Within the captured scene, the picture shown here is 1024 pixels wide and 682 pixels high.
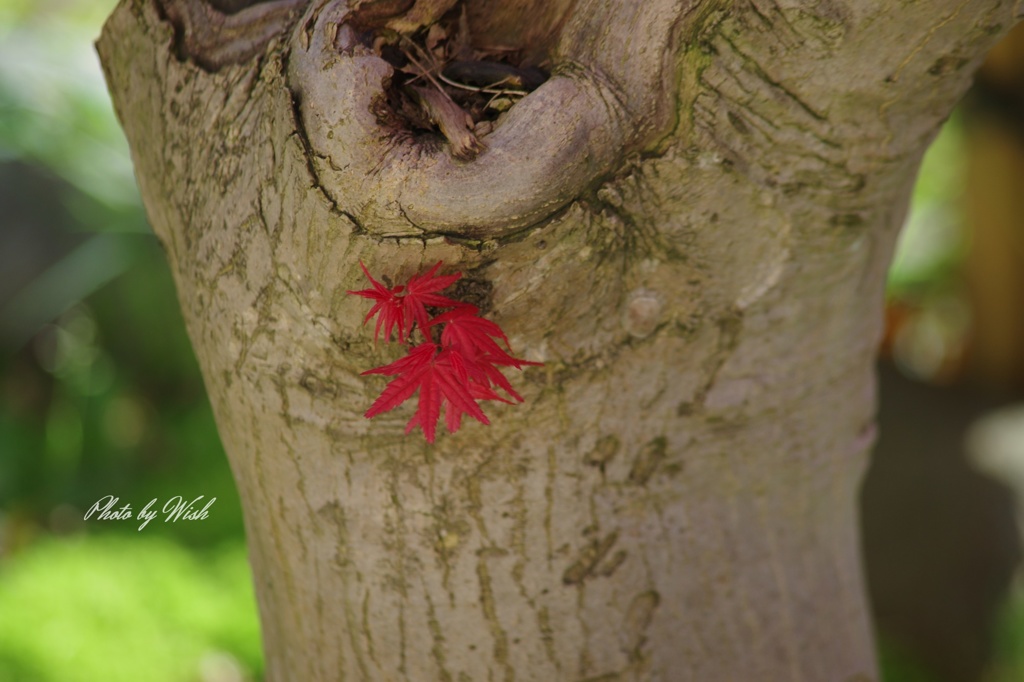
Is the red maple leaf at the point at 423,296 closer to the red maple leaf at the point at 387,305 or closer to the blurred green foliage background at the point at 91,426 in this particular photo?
the red maple leaf at the point at 387,305

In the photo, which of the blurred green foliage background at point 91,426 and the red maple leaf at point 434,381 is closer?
the red maple leaf at point 434,381

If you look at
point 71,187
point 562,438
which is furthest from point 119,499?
point 562,438

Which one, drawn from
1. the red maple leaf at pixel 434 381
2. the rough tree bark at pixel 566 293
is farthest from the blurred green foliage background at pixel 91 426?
the red maple leaf at pixel 434 381

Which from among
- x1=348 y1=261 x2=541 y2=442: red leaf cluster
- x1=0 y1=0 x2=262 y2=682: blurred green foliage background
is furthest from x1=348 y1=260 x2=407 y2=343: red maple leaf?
x1=0 y1=0 x2=262 y2=682: blurred green foliage background

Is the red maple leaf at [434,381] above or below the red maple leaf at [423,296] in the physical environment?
below

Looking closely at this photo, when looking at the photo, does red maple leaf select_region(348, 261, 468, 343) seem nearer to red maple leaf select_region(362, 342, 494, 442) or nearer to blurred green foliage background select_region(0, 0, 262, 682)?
red maple leaf select_region(362, 342, 494, 442)

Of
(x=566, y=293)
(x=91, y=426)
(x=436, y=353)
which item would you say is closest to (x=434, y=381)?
(x=436, y=353)
